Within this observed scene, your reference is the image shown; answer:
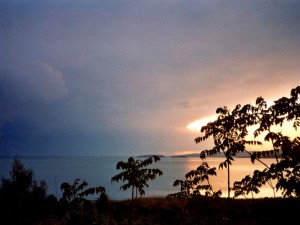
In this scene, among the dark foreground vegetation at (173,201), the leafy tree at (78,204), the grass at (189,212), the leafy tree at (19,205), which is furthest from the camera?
the grass at (189,212)

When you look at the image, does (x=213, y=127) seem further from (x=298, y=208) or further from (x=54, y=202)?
(x=54, y=202)

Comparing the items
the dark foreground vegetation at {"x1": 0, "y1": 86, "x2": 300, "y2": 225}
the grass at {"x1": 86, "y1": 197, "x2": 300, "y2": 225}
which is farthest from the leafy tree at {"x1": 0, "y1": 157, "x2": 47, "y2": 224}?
the grass at {"x1": 86, "y1": 197, "x2": 300, "y2": 225}

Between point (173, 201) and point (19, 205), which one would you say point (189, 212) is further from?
point (19, 205)

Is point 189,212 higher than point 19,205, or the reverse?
point 19,205

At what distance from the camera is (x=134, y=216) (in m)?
14.2

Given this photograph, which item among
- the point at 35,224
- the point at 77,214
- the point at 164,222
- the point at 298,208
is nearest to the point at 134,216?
the point at 164,222

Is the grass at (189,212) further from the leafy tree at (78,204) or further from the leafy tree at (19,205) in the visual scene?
the leafy tree at (19,205)

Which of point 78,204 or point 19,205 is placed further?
point 78,204

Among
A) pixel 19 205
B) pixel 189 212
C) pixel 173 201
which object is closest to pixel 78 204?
pixel 19 205

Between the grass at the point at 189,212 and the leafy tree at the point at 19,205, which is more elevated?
the leafy tree at the point at 19,205

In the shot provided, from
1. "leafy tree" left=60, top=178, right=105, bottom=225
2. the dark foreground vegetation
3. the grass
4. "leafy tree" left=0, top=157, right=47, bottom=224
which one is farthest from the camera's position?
the grass

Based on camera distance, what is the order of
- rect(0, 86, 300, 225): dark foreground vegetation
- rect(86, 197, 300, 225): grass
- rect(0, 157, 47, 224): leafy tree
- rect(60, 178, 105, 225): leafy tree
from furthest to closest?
rect(86, 197, 300, 225): grass
rect(60, 178, 105, 225): leafy tree
rect(0, 157, 47, 224): leafy tree
rect(0, 86, 300, 225): dark foreground vegetation

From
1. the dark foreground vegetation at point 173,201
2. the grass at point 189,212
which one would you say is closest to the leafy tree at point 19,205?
the dark foreground vegetation at point 173,201

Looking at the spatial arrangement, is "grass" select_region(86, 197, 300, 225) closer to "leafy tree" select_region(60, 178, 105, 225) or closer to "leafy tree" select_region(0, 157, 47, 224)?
"leafy tree" select_region(60, 178, 105, 225)
